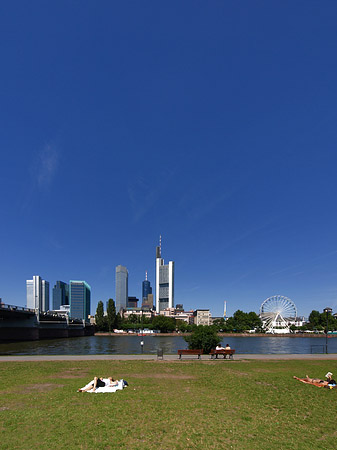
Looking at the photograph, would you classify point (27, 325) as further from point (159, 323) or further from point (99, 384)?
point (99, 384)

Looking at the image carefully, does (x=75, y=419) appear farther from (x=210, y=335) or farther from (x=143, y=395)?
(x=210, y=335)

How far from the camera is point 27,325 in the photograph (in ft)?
330

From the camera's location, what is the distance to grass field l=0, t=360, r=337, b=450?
8.13 metres

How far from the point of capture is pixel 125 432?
8.72 meters

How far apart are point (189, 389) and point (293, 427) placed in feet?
19.9

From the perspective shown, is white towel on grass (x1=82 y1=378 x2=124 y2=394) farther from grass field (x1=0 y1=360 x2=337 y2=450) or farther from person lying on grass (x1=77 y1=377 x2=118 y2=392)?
grass field (x1=0 y1=360 x2=337 y2=450)

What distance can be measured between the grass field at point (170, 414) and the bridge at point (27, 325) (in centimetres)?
7887

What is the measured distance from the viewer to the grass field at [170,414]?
813 cm

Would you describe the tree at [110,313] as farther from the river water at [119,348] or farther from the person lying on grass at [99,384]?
the person lying on grass at [99,384]

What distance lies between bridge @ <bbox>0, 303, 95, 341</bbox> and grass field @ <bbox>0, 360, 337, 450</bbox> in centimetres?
7887

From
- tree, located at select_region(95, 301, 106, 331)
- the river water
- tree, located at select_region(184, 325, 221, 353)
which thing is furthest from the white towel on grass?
tree, located at select_region(95, 301, 106, 331)

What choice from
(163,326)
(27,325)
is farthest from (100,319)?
(27,325)

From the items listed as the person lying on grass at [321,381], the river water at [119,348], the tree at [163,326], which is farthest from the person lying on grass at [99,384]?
the tree at [163,326]

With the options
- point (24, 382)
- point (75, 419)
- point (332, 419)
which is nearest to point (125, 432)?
point (75, 419)
